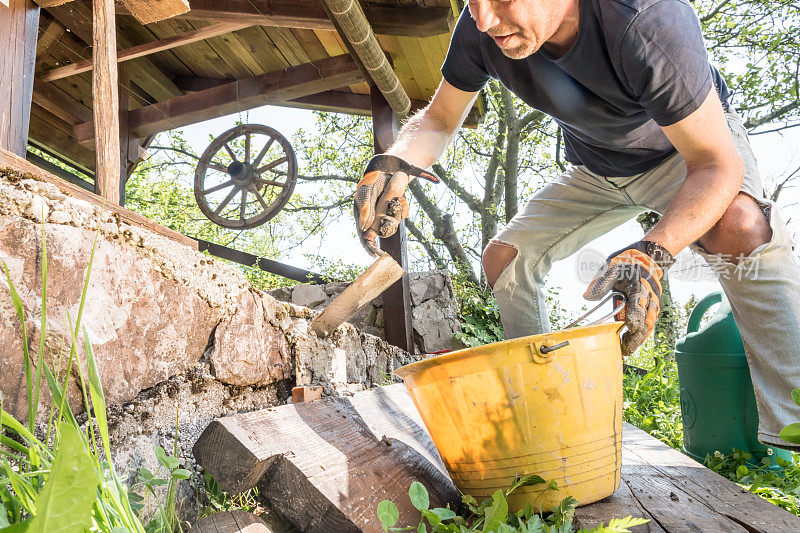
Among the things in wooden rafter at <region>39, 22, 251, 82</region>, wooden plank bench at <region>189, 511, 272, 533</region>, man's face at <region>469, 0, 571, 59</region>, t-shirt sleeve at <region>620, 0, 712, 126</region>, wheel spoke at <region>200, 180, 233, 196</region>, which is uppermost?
wooden rafter at <region>39, 22, 251, 82</region>

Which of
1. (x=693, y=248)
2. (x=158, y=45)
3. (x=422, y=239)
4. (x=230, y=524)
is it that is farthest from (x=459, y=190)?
(x=230, y=524)

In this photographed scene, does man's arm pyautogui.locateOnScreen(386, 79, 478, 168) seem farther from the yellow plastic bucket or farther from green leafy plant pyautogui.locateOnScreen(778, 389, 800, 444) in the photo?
green leafy plant pyautogui.locateOnScreen(778, 389, 800, 444)

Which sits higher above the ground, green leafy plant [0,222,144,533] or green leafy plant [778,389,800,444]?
green leafy plant [0,222,144,533]

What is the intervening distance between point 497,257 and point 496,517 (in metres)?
1.32

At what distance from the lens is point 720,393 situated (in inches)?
85.0

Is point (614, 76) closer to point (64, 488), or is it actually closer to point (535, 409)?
point (535, 409)

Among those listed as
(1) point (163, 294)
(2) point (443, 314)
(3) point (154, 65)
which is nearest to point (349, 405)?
(1) point (163, 294)

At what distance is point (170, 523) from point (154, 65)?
464cm

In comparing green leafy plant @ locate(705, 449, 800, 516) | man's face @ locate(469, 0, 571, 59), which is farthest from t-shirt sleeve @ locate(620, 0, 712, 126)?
green leafy plant @ locate(705, 449, 800, 516)

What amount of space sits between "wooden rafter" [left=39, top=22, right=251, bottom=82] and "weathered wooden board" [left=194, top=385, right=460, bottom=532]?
2893 millimetres

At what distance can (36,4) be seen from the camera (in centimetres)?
176

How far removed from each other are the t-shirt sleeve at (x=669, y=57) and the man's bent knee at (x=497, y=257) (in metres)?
0.87

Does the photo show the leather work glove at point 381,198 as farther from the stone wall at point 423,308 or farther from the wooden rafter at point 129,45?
the wooden rafter at point 129,45

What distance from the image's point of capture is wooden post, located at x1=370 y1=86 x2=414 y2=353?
12.5 feet
